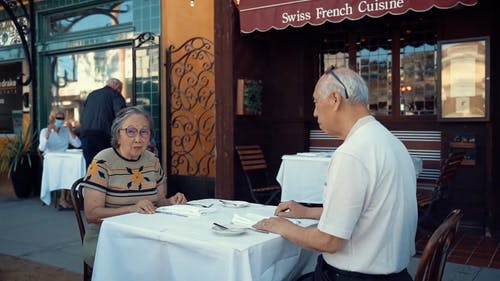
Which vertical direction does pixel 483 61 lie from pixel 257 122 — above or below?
above

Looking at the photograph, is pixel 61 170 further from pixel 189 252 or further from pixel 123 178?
pixel 189 252

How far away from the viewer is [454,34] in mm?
5754

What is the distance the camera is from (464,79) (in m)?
5.57

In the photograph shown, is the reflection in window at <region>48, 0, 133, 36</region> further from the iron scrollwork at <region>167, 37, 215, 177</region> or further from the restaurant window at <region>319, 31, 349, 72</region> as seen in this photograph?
the restaurant window at <region>319, 31, 349, 72</region>

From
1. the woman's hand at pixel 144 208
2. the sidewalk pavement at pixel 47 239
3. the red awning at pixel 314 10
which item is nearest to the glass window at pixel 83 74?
the sidewalk pavement at pixel 47 239

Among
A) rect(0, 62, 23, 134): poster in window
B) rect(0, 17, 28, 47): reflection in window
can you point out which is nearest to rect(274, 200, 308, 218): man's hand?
rect(0, 62, 23, 134): poster in window

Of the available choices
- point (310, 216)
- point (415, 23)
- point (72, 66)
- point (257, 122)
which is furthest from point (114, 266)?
point (72, 66)

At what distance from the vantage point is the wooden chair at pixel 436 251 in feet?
5.61

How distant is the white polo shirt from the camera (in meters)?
1.74

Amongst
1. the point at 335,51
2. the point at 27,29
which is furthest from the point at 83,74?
the point at 335,51

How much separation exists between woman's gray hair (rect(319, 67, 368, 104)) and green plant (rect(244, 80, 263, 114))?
4.45 meters

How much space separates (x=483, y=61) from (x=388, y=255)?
437 centimetres

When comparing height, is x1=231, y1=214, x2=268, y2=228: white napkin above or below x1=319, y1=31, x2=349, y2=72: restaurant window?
below

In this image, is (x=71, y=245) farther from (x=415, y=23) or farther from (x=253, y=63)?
(x=415, y=23)
